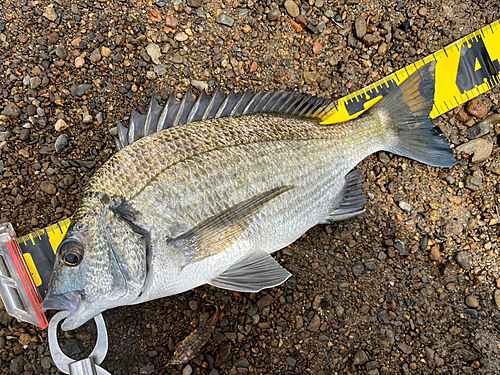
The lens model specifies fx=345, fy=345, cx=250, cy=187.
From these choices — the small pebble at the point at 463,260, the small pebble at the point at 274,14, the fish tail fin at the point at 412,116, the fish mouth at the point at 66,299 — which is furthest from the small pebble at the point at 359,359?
the small pebble at the point at 274,14

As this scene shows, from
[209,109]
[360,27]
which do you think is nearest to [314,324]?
[209,109]

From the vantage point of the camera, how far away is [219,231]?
1695mm

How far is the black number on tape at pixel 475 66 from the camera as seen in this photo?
2291mm

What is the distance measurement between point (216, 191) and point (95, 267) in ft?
2.07

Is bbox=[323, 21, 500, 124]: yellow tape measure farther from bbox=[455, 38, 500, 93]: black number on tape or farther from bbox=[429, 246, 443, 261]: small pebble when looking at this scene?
bbox=[429, 246, 443, 261]: small pebble

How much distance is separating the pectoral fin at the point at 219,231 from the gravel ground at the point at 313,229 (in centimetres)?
52

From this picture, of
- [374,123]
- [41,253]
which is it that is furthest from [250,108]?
[41,253]

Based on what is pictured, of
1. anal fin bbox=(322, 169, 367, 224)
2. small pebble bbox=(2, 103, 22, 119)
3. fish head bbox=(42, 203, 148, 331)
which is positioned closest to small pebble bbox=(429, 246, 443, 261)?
anal fin bbox=(322, 169, 367, 224)

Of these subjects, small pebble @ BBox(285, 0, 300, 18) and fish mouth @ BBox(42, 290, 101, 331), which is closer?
fish mouth @ BBox(42, 290, 101, 331)

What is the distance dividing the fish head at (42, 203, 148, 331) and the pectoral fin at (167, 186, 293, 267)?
190 mm

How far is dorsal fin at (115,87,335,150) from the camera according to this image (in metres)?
1.79

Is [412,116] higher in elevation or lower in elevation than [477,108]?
higher

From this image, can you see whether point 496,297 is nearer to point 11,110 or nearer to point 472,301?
point 472,301

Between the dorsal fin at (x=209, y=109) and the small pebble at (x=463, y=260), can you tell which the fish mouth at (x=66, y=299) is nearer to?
the dorsal fin at (x=209, y=109)
